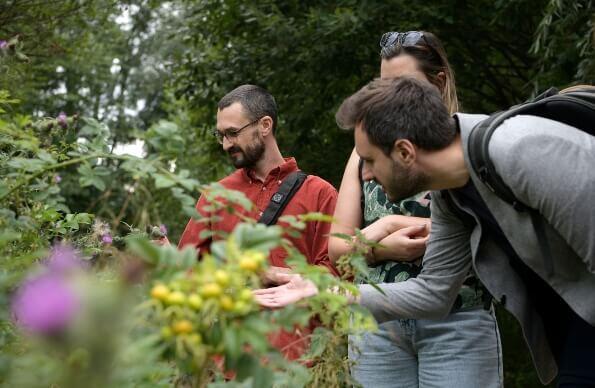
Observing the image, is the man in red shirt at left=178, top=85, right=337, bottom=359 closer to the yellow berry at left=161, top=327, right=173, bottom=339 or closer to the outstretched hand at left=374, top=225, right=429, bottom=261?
the outstretched hand at left=374, top=225, right=429, bottom=261

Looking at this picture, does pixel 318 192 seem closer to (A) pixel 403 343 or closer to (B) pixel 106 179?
(A) pixel 403 343

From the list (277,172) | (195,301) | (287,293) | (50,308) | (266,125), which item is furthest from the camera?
(266,125)

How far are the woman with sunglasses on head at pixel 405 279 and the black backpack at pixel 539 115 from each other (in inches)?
23.6

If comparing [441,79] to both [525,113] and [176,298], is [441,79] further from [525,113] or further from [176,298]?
[176,298]

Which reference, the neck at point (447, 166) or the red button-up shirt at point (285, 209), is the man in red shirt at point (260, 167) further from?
the neck at point (447, 166)

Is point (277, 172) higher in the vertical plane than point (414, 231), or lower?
lower

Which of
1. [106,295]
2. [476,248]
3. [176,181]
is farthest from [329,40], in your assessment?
[106,295]

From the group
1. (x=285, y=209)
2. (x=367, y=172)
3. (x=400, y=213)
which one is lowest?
(x=285, y=209)

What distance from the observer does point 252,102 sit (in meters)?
4.44

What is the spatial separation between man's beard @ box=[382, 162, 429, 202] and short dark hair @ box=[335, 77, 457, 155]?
0.07m

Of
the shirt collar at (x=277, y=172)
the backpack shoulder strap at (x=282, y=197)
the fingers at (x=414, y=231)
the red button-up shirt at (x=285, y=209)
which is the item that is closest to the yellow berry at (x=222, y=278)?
the fingers at (x=414, y=231)

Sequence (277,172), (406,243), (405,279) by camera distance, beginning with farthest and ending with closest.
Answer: (277,172) < (405,279) < (406,243)

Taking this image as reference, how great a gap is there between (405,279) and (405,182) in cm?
74

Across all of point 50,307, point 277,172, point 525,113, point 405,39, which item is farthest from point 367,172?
point 50,307
